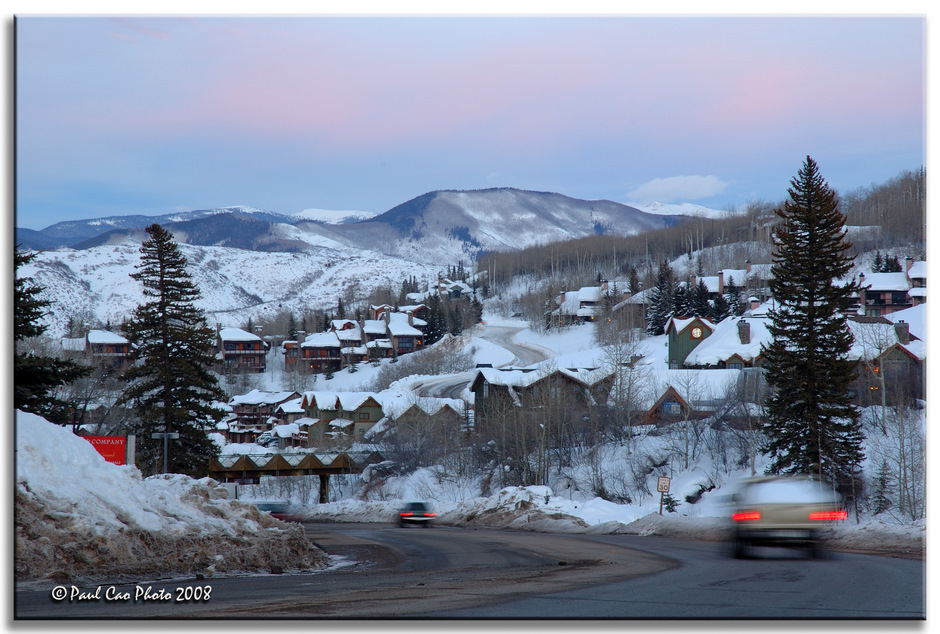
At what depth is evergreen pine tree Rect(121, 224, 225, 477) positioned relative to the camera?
1416 inches

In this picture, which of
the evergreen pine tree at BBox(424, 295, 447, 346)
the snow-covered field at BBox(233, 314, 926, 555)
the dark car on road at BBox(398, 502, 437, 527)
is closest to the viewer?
the snow-covered field at BBox(233, 314, 926, 555)

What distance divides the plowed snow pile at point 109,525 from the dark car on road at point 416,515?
761 inches

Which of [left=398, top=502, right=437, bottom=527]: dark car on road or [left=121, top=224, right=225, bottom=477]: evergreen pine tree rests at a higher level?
[left=121, top=224, right=225, bottom=477]: evergreen pine tree

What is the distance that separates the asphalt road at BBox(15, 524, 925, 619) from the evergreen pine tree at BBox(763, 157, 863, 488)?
21.6 m

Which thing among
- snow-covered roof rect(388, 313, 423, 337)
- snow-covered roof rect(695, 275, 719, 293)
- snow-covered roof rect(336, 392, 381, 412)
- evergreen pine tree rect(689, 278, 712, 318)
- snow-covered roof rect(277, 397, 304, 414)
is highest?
snow-covered roof rect(695, 275, 719, 293)

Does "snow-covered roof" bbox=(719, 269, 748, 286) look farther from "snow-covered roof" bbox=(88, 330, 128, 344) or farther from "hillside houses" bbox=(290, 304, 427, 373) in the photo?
"snow-covered roof" bbox=(88, 330, 128, 344)

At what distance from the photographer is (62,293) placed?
618ft

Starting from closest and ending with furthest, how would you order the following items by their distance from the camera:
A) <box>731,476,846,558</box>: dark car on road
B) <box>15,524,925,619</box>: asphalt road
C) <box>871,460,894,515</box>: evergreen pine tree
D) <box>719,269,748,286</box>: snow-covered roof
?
<box>15,524,925,619</box>: asphalt road
<box>731,476,846,558</box>: dark car on road
<box>871,460,894,515</box>: evergreen pine tree
<box>719,269,748,286</box>: snow-covered roof

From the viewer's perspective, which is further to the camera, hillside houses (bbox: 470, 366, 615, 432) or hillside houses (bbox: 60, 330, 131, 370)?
hillside houses (bbox: 60, 330, 131, 370)

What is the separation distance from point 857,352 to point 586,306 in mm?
90870

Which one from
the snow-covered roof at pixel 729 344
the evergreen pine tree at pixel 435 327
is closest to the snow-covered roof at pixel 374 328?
the evergreen pine tree at pixel 435 327

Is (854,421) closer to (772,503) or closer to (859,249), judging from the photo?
(772,503)

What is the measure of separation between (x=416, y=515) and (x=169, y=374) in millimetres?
13838

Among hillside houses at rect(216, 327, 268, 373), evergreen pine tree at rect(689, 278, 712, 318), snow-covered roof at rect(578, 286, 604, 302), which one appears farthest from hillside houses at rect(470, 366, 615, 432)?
snow-covered roof at rect(578, 286, 604, 302)
